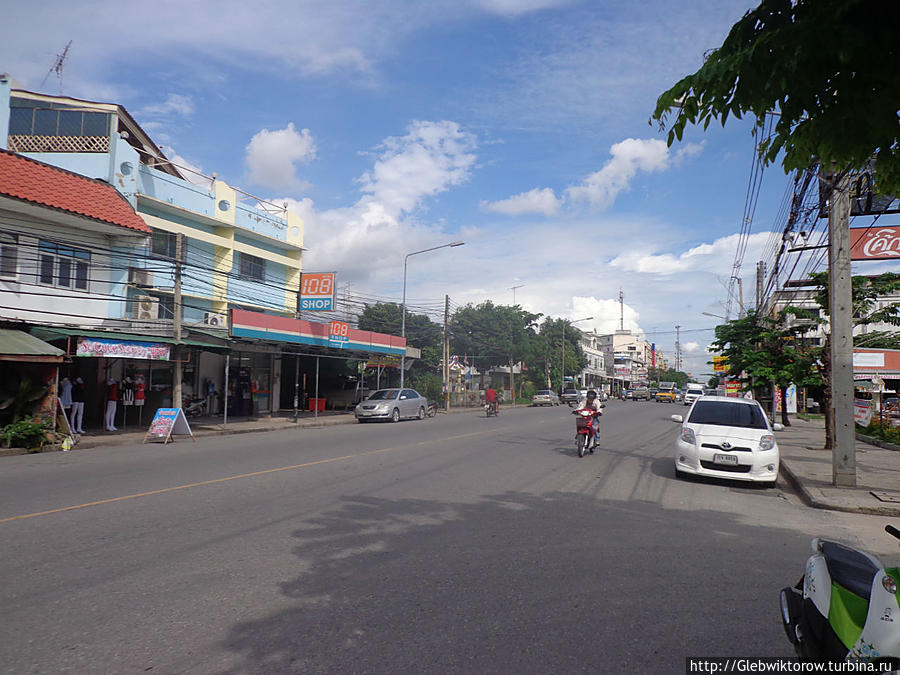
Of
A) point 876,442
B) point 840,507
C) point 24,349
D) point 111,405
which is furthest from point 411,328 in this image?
point 840,507

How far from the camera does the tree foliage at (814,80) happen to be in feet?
9.63

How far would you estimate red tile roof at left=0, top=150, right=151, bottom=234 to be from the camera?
16969 mm

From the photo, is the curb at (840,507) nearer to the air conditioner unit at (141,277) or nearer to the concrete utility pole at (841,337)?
the concrete utility pole at (841,337)

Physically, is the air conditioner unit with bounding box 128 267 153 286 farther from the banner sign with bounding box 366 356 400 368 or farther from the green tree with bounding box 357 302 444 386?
the green tree with bounding box 357 302 444 386

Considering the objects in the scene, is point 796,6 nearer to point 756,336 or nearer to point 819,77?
point 819,77

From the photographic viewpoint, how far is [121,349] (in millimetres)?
17297

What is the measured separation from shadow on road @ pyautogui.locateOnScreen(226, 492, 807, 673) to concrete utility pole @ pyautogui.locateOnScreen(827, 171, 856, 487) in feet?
13.6

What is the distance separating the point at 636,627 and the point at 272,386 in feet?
89.3

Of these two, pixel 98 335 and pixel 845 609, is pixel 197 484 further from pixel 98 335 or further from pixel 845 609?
pixel 98 335

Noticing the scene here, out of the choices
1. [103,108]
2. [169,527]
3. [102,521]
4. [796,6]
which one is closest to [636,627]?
[796,6]

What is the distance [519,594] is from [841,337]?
867cm

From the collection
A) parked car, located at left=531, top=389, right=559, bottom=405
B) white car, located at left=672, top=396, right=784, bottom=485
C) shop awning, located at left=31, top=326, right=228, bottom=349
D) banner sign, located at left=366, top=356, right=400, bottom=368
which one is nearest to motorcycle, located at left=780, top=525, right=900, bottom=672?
white car, located at left=672, top=396, right=784, bottom=485

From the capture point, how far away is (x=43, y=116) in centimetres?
2314

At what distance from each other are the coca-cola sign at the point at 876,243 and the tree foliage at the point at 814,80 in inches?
534
